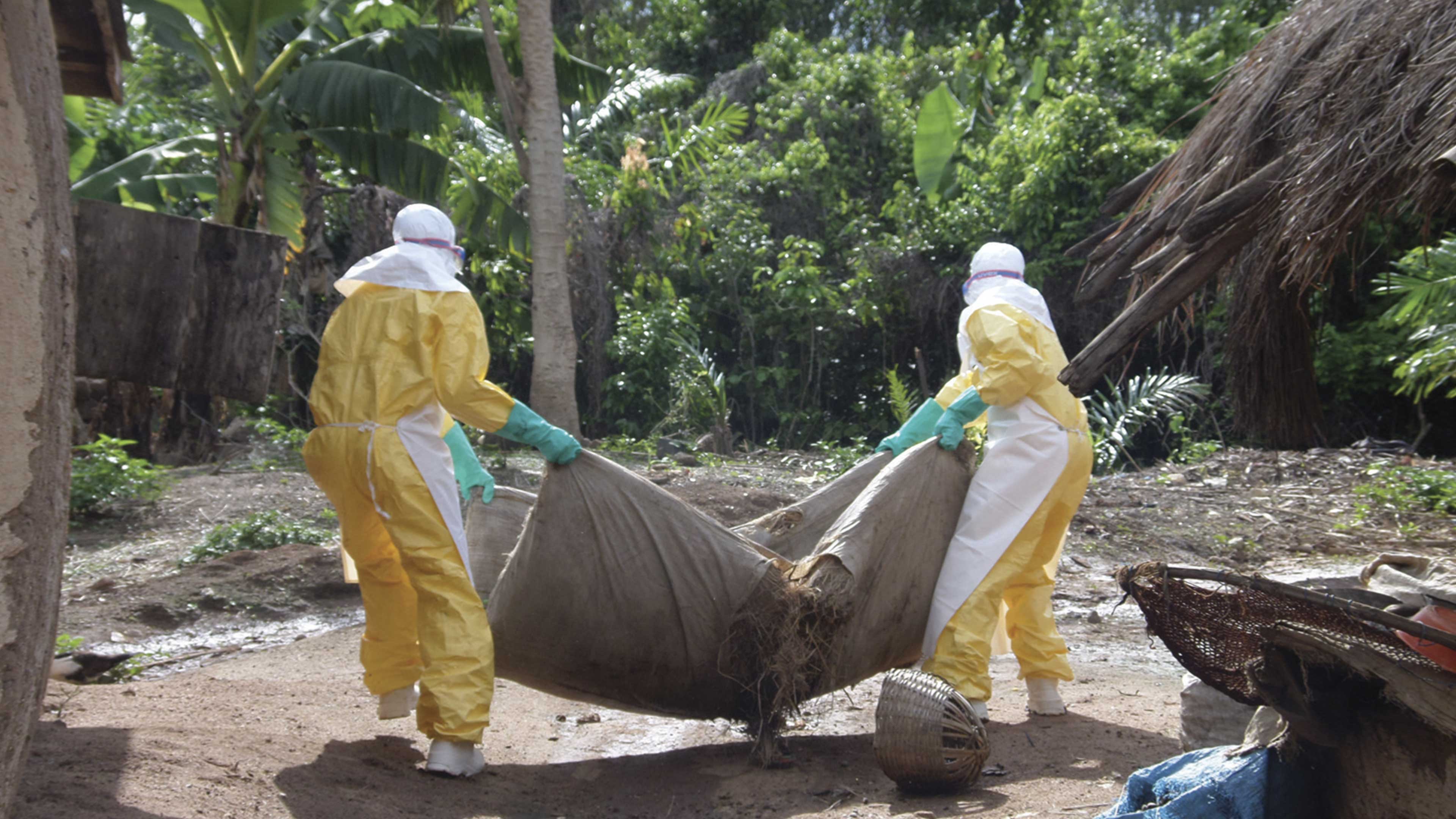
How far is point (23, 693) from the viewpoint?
1863mm

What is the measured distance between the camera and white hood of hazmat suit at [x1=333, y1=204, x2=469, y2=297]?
339 centimetres

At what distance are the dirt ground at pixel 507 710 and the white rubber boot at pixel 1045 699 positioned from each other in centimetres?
4

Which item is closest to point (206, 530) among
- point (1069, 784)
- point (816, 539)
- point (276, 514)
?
point (276, 514)

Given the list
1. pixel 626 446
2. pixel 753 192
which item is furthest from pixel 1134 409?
pixel 753 192

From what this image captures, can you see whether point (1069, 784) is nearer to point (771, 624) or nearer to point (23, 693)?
point (771, 624)

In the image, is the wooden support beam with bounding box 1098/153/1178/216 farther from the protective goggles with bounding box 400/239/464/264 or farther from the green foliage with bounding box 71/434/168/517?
the green foliage with bounding box 71/434/168/517

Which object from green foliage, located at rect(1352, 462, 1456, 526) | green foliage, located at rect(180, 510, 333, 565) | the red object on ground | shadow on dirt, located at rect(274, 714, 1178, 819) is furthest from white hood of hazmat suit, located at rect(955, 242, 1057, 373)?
green foliage, located at rect(180, 510, 333, 565)

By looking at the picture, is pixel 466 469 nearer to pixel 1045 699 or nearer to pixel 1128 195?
pixel 1045 699

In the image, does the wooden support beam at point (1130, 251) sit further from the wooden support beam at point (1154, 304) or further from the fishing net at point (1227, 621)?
the fishing net at point (1227, 621)

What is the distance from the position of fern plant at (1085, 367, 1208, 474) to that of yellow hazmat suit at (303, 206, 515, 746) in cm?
638

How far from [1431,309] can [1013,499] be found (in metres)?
4.73

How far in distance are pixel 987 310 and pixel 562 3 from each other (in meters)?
13.2

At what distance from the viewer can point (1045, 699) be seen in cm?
382

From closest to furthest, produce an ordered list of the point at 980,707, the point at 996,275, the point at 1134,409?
1. the point at 980,707
2. the point at 996,275
3. the point at 1134,409
